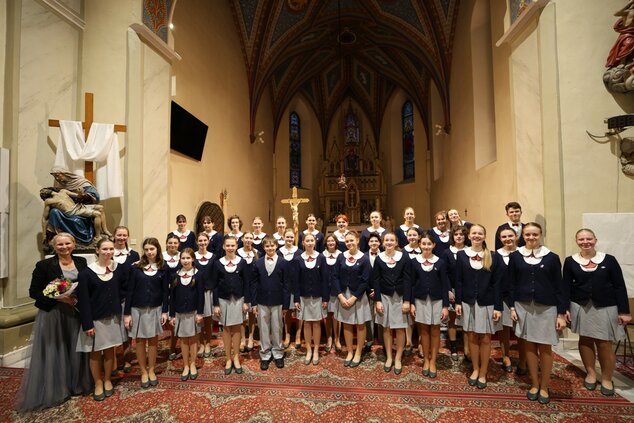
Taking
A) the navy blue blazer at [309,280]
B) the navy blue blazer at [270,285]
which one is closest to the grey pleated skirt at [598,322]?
the navy blue blazer at [309,280]

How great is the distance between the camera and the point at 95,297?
10.5 ft

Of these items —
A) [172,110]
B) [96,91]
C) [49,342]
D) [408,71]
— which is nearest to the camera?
[49,342]

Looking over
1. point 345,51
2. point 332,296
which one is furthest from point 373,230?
point 345,51

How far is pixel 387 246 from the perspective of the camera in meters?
3.88

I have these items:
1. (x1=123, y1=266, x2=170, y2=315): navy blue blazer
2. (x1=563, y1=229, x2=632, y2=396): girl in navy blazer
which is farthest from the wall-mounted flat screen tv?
(x1=563, y1=229, x2=632, y2=396): girl in navy blazer

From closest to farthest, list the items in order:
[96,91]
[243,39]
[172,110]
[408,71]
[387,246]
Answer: [387,246] < [96,91] < [172,110] < [243,39] < [408,71]

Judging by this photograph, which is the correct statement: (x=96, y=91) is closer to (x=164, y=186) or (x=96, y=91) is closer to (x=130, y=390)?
(x=164, y=186)

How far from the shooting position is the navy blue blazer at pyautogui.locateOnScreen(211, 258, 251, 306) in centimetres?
382

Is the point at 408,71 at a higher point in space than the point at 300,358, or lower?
higher

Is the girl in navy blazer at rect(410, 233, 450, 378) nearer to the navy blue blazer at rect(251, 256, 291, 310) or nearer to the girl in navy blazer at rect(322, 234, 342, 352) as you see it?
the girl in navy blazer at rect(322, 234, 342, 352)

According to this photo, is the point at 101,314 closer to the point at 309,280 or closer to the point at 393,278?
the point at 309,280

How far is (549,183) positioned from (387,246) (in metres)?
2.65

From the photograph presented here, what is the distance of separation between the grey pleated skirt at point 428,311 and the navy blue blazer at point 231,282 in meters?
2.04

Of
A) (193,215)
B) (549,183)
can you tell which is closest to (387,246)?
(549,183)
